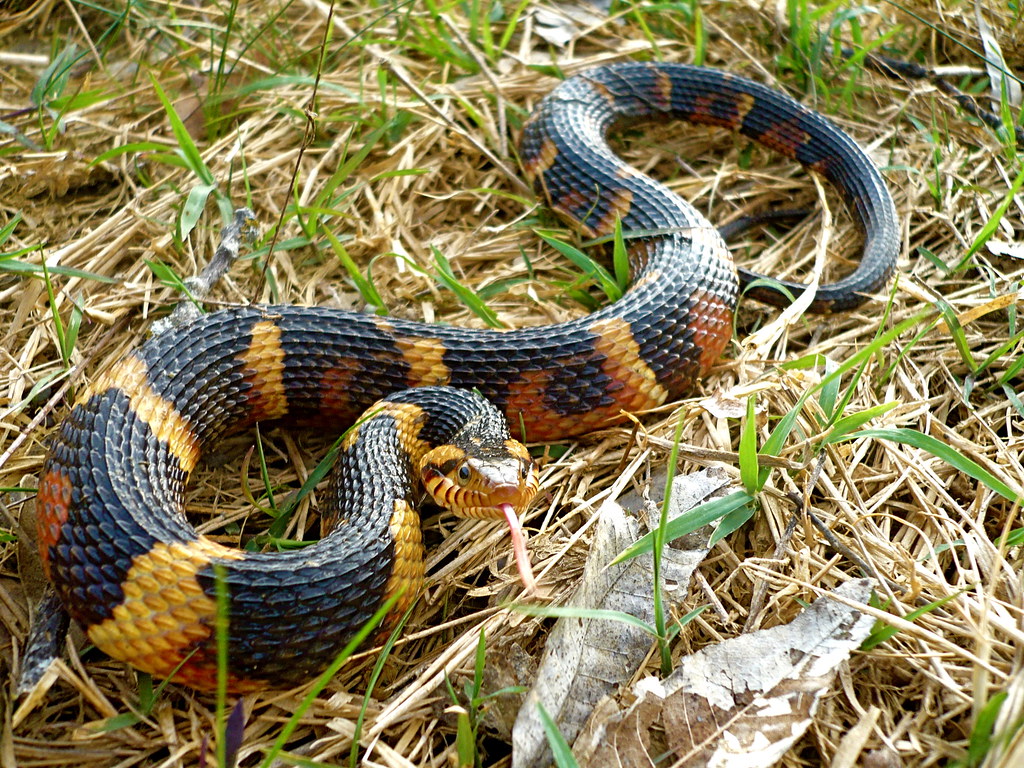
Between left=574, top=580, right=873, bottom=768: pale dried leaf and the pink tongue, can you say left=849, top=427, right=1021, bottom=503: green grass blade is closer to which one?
left=574, top=580, right=873, bottom=768: pale dried leaf

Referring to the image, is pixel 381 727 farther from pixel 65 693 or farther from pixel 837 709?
pixel 837 709

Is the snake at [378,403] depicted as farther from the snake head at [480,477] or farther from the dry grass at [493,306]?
the dry grass at [493,306]

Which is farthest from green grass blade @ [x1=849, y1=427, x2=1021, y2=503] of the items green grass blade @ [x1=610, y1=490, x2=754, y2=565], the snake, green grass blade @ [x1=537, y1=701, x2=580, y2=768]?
green grass blade @ [x1=537, y1=701, x2=580, y2=768]

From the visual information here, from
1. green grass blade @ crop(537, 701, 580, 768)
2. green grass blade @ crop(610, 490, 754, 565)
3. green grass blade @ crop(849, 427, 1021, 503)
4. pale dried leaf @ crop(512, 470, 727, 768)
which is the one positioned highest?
green grass blade @ crop(849, 427, 1021, 503)

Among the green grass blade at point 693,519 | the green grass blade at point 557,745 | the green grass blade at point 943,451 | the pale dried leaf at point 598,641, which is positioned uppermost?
the green grass blade at point 943,451

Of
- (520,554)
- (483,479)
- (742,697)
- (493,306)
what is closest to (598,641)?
(520,554)

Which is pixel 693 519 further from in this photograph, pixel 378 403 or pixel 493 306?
pixel 493 306

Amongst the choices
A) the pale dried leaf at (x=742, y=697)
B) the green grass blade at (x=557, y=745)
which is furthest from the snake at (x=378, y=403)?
the pale dried leaf at (x=742, y=697)
